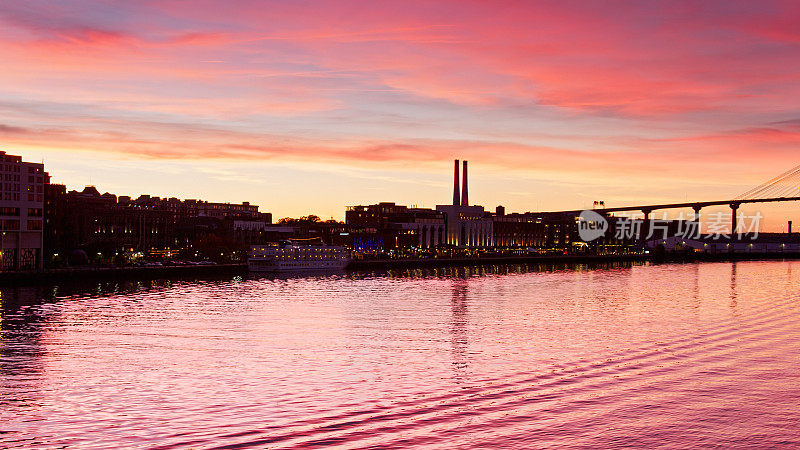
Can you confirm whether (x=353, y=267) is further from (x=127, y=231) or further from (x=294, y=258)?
(x=127, y=231)

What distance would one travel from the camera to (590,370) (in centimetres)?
1897

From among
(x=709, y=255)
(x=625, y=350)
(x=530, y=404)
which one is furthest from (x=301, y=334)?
(x=709, y=255)

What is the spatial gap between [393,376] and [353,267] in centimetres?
6351

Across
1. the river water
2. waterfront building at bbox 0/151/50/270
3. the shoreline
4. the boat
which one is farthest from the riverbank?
the river water

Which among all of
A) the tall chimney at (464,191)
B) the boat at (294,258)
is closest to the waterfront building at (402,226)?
the tall chimney at (464,191)

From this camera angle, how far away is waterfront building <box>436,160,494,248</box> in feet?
445

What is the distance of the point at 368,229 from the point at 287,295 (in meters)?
85.6

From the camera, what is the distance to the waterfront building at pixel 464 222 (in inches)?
5340

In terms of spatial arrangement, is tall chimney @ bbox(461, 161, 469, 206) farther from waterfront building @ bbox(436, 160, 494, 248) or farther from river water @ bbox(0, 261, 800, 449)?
river water @ bbox(0, 261, 800, 449)

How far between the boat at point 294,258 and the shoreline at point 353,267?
1.31m

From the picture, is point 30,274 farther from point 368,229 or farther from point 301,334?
point 368,229

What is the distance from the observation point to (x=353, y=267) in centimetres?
8150

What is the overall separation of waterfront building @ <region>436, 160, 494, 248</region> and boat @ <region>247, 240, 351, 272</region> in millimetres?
57431

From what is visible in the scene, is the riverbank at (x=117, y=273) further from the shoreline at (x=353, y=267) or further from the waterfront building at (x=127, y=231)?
the waterfront building at (x=127, y=231)
